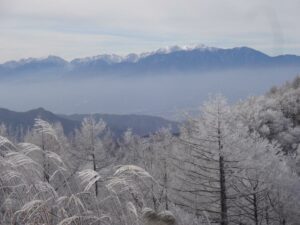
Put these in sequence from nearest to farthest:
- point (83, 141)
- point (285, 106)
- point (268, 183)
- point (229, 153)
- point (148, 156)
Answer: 1. point (229, 153)
2. point (268, 183)
3. point (83, 141)
4. point (148, 156)
5. point (285, 106)

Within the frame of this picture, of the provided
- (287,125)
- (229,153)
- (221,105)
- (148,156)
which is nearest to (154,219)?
(229,153)

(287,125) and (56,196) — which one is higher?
(56,196)

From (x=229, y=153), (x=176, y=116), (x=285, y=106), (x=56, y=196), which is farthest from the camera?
(x=285, y=106)

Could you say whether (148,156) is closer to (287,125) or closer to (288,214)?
(287,125)

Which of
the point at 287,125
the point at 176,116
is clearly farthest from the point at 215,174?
the point at 287,125

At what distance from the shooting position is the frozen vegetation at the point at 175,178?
14.4ft

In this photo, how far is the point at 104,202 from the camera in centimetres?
456

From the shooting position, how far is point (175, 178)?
28.7 metres

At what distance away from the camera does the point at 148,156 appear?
1975 inches

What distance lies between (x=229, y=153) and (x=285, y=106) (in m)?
42.0

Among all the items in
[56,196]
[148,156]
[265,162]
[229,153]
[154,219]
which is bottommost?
[148,156]

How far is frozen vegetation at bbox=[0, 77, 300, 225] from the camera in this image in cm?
439

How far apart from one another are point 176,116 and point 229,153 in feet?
41.4

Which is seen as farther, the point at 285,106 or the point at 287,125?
the point at 285,106
